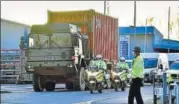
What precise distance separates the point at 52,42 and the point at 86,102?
7.24 m

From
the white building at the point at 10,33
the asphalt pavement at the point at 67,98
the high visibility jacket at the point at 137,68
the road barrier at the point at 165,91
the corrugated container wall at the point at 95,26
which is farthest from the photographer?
the white building at the point at 10,33

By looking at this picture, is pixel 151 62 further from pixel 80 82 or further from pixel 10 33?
pixel 10 33

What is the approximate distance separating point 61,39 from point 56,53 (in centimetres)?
68

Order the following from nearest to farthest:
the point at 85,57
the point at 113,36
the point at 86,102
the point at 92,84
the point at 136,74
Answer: the point at 136,74, the point at 86,102, the point at 92,84, the point at 85,57, the point at 113,36

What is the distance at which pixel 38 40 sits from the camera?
→ 24.2 m

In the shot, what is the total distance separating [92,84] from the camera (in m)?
23.2

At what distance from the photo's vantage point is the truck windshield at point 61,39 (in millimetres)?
23828

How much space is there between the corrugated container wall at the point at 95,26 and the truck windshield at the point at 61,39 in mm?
2746

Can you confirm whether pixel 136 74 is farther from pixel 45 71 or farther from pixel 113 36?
pixel 113 36

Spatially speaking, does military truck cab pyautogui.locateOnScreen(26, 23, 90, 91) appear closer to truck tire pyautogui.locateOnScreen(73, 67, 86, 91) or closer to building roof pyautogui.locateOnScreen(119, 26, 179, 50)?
truck tire pyautogui.locateOnScreen(73, 67, 86, 91)

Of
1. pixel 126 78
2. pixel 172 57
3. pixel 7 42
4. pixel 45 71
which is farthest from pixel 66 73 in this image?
pixel 7 42

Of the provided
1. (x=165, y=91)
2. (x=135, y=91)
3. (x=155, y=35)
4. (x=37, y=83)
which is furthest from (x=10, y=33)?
(x=165, y=91)

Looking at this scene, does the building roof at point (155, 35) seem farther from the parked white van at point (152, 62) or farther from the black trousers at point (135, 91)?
the black trousers at point (135, 91)

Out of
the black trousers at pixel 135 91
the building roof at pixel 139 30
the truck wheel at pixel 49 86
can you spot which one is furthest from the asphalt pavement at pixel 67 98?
the building roof at pixel 139 30
